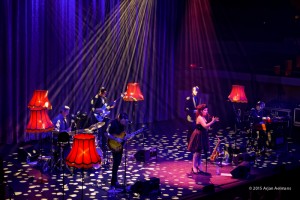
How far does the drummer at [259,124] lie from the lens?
38.1ft

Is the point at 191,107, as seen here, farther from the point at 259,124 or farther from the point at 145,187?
the point at 145,187

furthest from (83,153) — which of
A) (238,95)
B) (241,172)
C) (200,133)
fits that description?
(238,95)

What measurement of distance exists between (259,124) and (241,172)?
2.13 m

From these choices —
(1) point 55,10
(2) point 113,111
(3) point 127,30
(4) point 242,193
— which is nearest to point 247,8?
(3) point 127,30

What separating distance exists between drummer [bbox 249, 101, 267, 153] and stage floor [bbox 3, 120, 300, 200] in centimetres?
26

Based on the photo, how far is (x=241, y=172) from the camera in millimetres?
9805

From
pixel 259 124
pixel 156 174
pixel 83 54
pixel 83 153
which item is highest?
pixel 83 54

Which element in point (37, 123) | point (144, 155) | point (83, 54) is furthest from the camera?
point (83, 54)

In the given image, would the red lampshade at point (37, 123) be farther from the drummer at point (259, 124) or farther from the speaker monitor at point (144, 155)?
the drummer at point (259, 124)

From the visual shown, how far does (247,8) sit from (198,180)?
338 inches

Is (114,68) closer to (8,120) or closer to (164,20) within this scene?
(164,20)

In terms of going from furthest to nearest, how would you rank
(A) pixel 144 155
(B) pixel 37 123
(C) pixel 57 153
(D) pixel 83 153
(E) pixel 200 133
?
1. (A) pixel 144 155
2. (C) pixel 57 153
3. (E) pixel 200 133
4. (B) pixel 37 123
5. (D) pixel 83 153

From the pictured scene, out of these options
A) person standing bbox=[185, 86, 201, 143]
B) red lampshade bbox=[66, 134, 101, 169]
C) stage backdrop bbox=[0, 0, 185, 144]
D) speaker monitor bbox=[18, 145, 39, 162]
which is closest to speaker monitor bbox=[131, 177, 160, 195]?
red lampshade bbox=[66, 134, 101, 169]

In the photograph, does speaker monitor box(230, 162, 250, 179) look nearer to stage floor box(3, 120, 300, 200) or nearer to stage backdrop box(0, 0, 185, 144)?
stage floor box(3, 120, 300, 200)
